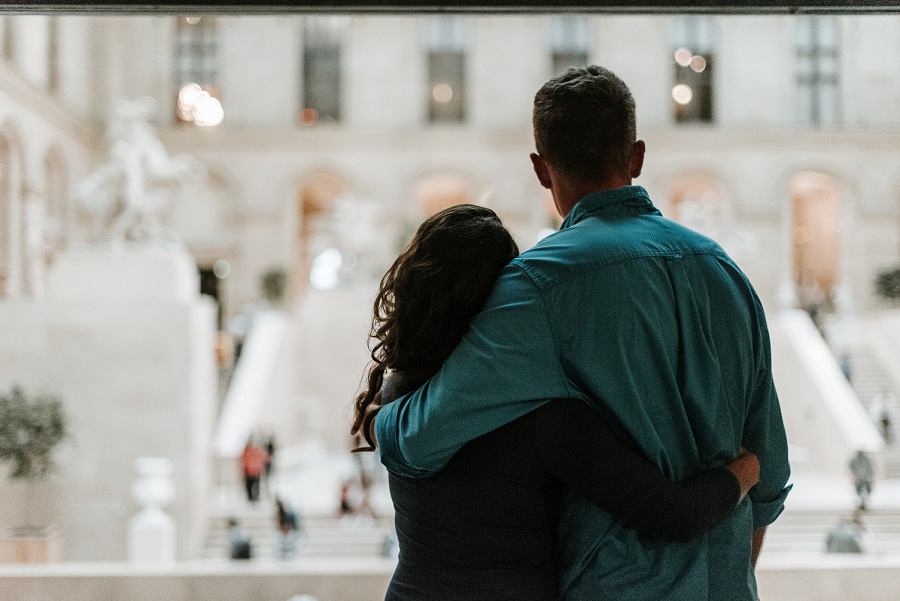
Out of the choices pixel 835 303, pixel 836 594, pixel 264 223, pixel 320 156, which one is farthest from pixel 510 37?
pixel 836 594

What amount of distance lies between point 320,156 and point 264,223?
2.55m

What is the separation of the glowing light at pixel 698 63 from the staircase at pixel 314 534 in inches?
666

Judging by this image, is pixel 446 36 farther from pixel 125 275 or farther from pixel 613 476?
pixel 613 476

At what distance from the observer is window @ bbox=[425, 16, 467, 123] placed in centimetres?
2606

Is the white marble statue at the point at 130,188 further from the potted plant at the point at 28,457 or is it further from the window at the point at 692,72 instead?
the window at the point at 692,72

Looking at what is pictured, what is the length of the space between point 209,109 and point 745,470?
2576 cm

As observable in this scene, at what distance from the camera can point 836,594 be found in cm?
331

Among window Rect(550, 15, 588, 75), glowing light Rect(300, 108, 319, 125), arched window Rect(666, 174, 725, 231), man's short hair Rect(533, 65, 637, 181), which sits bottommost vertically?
man's short hair Rect(533, 65, 637, 181)

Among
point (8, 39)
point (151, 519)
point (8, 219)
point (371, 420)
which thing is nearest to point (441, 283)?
point (371, 420)

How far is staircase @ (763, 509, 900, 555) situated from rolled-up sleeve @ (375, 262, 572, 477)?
9045 millimetres

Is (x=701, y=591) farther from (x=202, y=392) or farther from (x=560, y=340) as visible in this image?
(x=202, y=392)

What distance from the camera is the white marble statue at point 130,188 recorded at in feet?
44.2

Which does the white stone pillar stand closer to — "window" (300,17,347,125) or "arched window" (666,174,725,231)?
"window" (300,17,347,125)

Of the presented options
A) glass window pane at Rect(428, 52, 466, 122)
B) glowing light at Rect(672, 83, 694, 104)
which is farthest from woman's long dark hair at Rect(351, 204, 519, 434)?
glowing light at Rect(672, 83, 694, 104)
